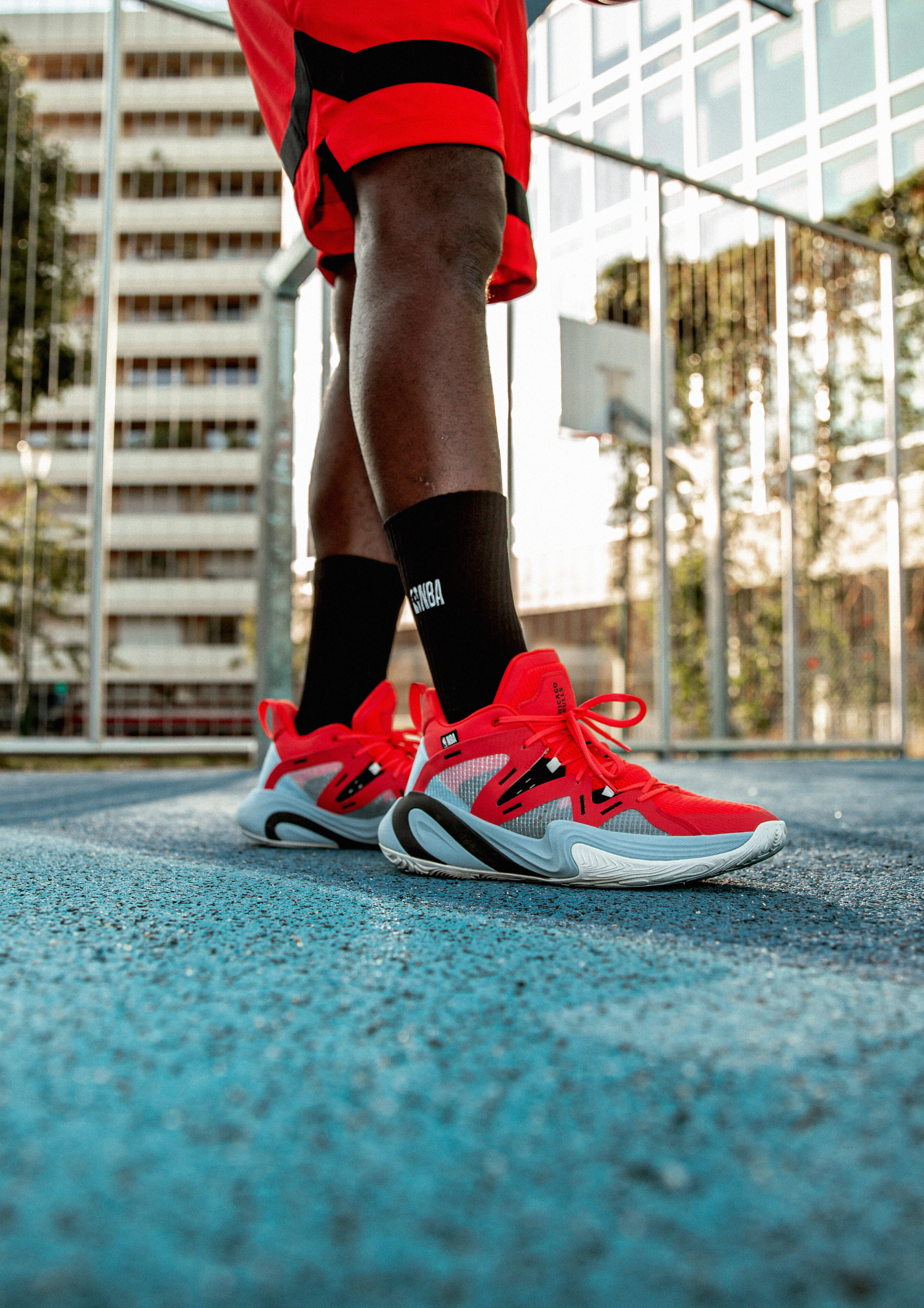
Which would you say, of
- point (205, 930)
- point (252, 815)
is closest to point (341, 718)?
point (252, 815)

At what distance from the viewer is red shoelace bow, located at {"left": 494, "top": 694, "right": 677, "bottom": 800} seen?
68cm

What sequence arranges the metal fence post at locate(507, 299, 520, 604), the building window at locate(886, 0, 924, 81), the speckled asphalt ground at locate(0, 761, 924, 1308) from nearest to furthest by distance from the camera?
the speckled asphalt ground at locate(0, 761, 924, 1308) → the metal fence post at locate(507, 299, 520, 604) → the building window at locate(886, 0, 924, 81)

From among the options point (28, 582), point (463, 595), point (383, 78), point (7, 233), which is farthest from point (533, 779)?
point (7, 233)

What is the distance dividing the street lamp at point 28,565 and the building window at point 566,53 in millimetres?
2215

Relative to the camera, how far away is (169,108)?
17.7 feet

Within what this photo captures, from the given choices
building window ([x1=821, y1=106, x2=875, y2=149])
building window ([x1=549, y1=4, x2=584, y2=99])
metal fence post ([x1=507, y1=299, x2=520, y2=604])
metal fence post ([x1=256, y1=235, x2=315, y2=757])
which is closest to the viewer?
metal fence post ([x1=256, y1=235, x2=315, y2=757])

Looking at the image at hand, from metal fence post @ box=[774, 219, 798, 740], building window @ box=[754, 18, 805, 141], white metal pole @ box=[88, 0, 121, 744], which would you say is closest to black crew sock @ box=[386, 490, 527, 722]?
white metal pole @ box=[88, 0, 121, 744]

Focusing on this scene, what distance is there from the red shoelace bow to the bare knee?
1.11ft

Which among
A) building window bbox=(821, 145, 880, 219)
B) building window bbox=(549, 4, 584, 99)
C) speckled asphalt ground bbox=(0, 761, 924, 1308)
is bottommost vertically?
speckled asphalt ground bbox=(0, 761, 924, 1308)

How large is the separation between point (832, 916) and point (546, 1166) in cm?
35

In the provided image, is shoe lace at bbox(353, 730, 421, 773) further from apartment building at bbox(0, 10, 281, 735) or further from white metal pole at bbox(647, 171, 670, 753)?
white metal pole at bbox(647, 171, 670, 753)

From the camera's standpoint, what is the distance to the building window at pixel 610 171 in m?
3.12

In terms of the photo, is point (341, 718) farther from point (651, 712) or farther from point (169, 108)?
point (169, 108)

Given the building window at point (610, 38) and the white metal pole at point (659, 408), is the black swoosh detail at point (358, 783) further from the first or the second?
the building window at point (610, 38)
